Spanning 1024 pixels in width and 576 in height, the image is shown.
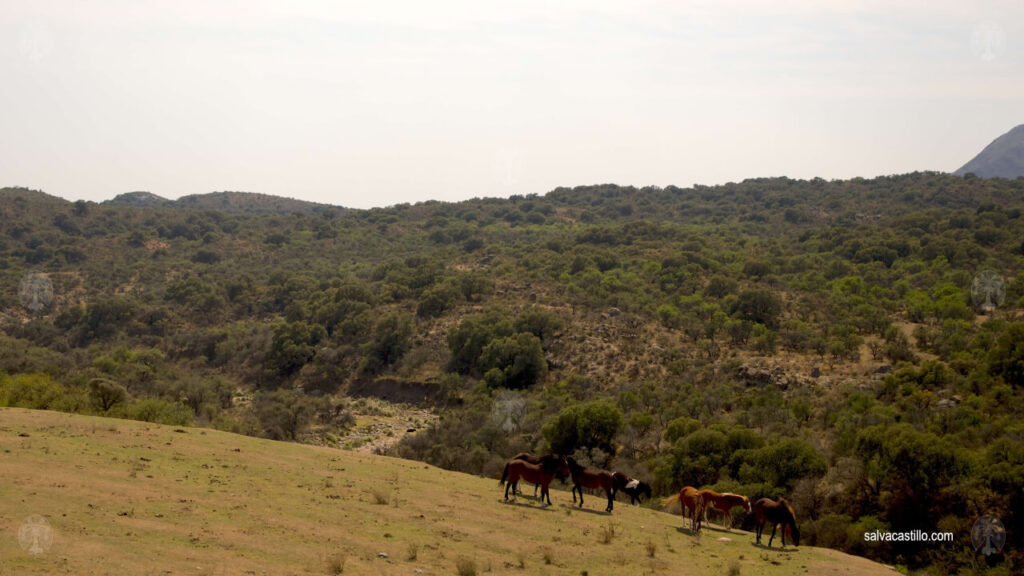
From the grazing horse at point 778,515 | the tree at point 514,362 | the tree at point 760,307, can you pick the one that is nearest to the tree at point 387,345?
the tree at point 514,362

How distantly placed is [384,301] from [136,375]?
2477 cm

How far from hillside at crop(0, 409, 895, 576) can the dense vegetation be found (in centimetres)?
689

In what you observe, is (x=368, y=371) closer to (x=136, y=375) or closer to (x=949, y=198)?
(x=136, y=375)

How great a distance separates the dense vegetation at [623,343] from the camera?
20.0 meters

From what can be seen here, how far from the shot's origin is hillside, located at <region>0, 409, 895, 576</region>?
9531 millimetres

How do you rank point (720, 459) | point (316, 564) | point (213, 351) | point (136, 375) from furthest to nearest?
point (213, 351), point (136, 375), point (720, 459), point (316, 564)

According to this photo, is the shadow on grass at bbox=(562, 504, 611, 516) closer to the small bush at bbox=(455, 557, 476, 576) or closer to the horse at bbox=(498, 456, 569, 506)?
the horse at bbox=(498, 456, 569, 506)

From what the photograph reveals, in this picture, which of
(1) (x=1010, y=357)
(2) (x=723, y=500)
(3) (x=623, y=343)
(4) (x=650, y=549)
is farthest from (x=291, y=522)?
(3) (x=623, y=343)

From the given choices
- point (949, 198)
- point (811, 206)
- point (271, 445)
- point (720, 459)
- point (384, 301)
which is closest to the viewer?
point (271, 445)

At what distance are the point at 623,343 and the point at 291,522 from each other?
117 feet

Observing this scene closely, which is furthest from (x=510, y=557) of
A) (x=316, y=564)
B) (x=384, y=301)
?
(x=384, y=301)

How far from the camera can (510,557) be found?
10.8 meters

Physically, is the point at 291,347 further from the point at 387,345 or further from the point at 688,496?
the point at 688,496

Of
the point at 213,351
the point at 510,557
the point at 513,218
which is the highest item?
the point at 513,218
